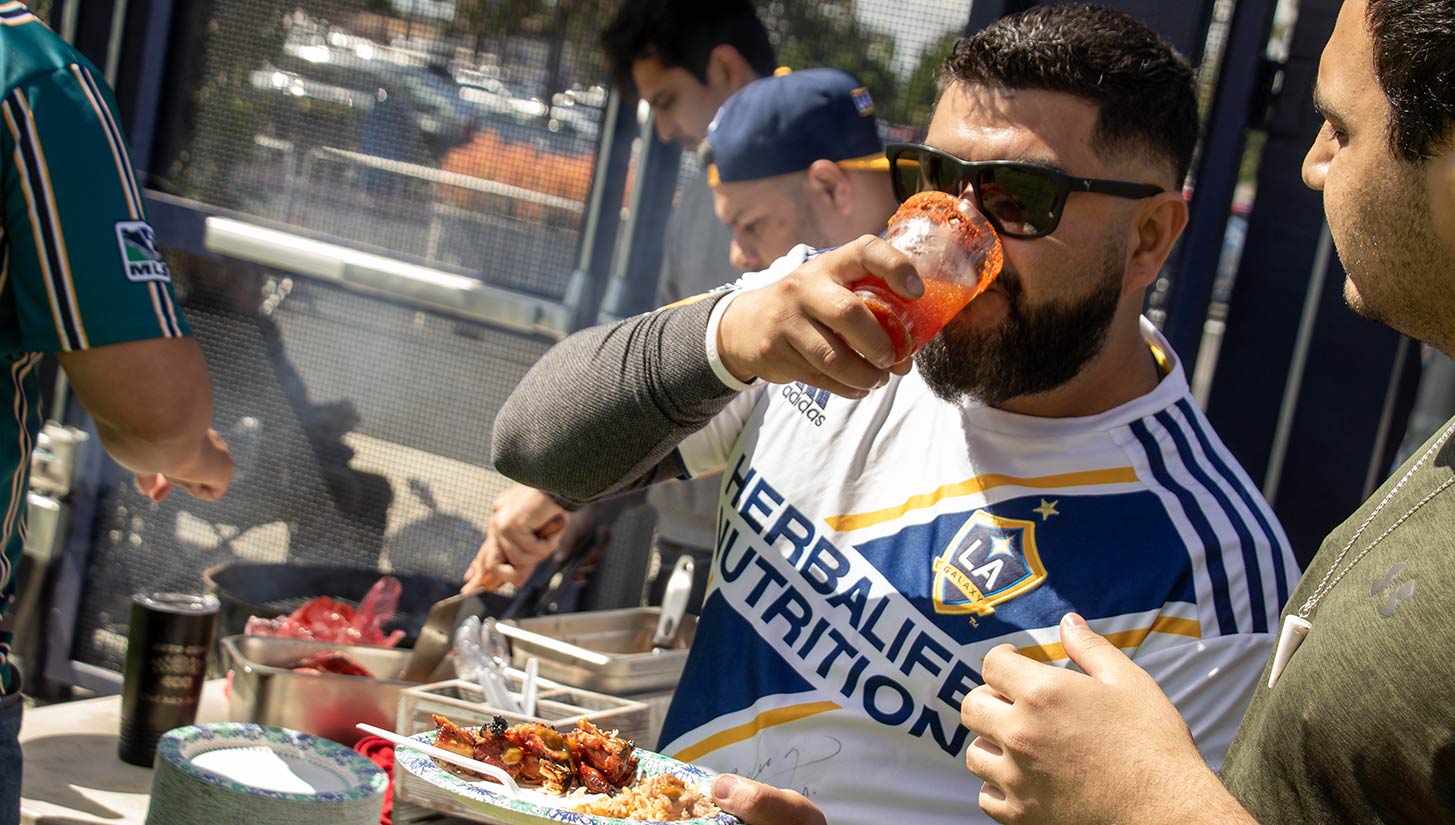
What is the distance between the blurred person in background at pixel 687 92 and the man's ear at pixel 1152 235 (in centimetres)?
147

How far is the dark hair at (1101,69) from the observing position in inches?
68.4

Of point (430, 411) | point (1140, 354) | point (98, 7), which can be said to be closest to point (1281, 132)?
point (1140, 354)

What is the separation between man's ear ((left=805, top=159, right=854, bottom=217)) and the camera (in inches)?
115

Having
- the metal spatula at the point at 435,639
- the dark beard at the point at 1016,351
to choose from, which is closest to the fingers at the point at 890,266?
the dark beard at the point at 1016,351

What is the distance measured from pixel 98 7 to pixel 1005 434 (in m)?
3.20

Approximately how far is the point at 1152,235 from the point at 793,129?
1.22 metres

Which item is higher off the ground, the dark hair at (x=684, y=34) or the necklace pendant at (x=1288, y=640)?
the dark hair at (x=684, y=34)

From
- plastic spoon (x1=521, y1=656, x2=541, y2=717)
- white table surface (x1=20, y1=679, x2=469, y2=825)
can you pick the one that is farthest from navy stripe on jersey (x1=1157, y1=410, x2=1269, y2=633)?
white table surface (x1=20, y1=679, x2=469, y2=825)

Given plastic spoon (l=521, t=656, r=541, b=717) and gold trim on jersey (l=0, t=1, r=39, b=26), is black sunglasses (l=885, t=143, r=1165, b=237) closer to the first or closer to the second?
plastic spoon (l=521, t=656, r=541, b=717)

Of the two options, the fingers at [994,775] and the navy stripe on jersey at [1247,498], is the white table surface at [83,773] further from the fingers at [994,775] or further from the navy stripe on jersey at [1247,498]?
the navy stripe on jersey at [1247,498]

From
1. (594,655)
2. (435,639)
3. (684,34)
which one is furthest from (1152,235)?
(684,34)

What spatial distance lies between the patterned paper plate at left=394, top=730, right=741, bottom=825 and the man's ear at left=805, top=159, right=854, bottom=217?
1.70 metres

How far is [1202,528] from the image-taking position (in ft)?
5.21

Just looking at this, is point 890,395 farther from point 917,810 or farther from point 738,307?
point 917,810
